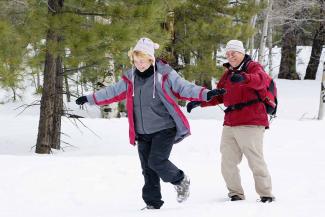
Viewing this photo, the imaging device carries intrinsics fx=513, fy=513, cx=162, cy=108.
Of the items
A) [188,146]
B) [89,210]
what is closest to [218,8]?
[188,146]

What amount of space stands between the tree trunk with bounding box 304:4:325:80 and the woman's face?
61.9 ft

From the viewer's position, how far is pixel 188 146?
9.52 m

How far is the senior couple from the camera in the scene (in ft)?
14.2

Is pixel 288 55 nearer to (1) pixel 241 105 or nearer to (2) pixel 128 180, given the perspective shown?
(2) pixel 128 180

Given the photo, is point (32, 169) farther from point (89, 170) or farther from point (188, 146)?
point (188, 146)

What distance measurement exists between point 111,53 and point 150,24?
743 millimetres

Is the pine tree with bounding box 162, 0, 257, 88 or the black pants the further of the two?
the pine tree with bounding box 162, 0, 257, 88

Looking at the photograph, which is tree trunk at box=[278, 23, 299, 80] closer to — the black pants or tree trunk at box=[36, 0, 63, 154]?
tree trunk at box=[36, 0, 63, 154]

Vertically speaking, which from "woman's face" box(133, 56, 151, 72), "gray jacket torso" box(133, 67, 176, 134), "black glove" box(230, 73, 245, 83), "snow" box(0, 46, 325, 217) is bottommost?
"snow" box(0, 46, 325, 217)

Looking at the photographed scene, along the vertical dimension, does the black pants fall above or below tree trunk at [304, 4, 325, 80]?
below

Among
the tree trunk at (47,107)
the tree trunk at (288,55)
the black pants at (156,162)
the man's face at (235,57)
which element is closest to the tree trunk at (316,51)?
the tree trunk at (288,55)

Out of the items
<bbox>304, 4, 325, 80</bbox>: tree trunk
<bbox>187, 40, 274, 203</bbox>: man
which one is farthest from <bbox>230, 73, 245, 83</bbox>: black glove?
<bbox>304, 4, 325, 80</bbox>: tree trunk

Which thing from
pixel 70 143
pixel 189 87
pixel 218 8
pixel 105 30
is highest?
pixel 218 8

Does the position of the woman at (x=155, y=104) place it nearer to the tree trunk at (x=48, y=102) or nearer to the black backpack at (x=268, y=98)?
the black backpack at (x=268, y=98)
